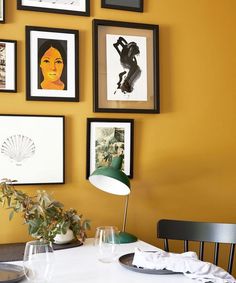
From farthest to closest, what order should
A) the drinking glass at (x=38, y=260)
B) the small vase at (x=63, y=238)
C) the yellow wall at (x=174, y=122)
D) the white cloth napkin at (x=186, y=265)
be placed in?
the yellow wall at (x=174, y=122) → the small vase at (x=63, y=238) → the white cloth napkin at (x=186, y=265) → the drinking glass at (x=38, y=260)

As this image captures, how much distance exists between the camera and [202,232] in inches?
83.8

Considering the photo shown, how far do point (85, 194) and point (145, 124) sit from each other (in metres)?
0.53

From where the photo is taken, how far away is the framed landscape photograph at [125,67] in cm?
250

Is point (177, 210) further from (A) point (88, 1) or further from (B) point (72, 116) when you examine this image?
(A) point (88, 1)

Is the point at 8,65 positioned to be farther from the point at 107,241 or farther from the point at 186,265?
the point at 186,265

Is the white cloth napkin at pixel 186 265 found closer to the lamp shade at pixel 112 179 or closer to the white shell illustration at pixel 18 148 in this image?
the lamp shade at pixel 112 179

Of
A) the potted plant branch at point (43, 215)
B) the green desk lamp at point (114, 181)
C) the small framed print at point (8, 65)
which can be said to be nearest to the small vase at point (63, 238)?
the potted plant branch at point (43, 215)

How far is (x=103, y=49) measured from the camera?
2.51m

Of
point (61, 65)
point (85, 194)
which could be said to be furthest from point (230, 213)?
point (61, 65)

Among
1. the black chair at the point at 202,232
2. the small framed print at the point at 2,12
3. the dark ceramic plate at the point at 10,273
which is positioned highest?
the small framed print at the point at 2,12

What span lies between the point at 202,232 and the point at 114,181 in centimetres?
52

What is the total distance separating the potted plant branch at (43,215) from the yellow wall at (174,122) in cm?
22

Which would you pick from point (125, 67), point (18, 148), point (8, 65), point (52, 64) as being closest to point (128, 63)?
point (125, 67)

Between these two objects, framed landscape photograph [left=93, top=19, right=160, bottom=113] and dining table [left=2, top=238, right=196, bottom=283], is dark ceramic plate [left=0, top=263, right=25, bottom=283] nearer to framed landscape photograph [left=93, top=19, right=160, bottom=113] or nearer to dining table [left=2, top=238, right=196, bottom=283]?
dining table [left=2, top=238, right=196, bottom=283]
